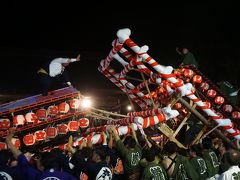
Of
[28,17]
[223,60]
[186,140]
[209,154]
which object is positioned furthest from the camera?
[28,17]

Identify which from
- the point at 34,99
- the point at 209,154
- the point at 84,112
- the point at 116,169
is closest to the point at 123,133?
the point at 116,169

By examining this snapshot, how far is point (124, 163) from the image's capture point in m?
7.22

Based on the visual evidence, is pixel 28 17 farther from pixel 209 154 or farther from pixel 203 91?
pixel 209 154

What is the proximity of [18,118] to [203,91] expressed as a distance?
6.45m

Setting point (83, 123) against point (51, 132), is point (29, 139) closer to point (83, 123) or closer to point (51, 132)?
point (51, 132)

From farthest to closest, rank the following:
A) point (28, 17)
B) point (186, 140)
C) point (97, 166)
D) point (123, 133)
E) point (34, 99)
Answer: point (28, 17) < point (186, 140) < point (34, 99) < point (123, 133) < point (97, 166)

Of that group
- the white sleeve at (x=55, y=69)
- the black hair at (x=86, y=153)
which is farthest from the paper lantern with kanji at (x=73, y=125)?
the black hair at (x=86, y=153)

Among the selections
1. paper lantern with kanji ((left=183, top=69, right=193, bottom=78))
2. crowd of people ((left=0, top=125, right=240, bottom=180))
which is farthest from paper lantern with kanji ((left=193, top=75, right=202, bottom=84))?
crowd of people ((left=0, top=125, right=240, bottom=180))

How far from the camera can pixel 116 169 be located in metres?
8.06

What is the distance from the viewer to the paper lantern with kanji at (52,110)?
1039 centimetres

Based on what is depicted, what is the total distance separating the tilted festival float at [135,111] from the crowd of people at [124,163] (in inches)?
40.0

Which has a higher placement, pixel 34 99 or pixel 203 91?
pixel 34 99

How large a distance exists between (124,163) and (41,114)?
4.19 metres

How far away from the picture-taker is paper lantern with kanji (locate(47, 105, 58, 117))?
A: 10386 mm
